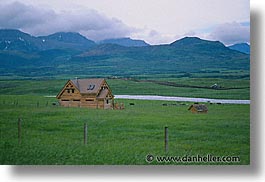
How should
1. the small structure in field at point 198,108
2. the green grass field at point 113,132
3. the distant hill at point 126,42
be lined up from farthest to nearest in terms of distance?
the distant hill at point 126,42
the small structure in field at point 198,108
the green grass field at point 113,132

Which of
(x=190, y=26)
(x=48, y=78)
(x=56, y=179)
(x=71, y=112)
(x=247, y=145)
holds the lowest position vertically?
(x=56, y=179)

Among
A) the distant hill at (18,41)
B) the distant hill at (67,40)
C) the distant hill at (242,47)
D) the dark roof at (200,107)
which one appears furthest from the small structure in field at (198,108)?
the distant hill at (18,41)

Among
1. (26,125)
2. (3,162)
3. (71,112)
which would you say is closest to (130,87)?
(71,112)

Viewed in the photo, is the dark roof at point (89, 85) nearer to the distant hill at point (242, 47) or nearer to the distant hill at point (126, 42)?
the distant hill at point (126, 42)

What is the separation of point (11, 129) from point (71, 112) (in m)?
0.75

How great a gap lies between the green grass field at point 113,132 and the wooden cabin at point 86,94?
9 cm

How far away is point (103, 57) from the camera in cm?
609

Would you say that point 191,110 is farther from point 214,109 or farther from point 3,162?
point 3,162

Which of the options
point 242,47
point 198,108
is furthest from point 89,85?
point 242,47

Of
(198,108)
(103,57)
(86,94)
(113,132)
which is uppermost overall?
(103,57)

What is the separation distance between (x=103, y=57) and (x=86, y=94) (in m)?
0.59

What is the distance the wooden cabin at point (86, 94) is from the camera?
228 inches

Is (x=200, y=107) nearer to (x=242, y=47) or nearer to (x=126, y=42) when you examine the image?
(x=242, y=47)

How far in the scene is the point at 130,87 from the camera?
5.95 metres
